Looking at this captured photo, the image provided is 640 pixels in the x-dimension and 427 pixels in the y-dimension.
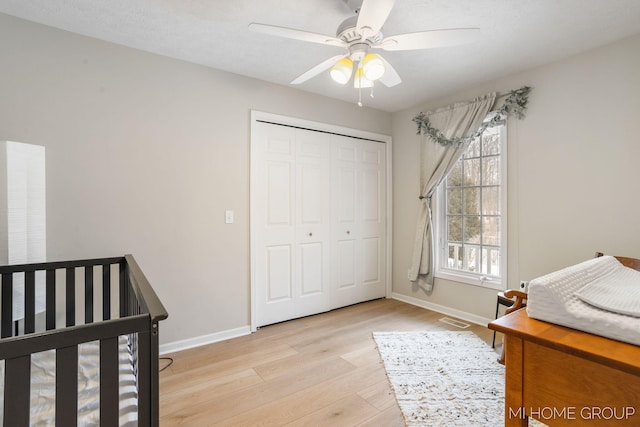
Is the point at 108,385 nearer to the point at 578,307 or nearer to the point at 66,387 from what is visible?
the point at 66,387

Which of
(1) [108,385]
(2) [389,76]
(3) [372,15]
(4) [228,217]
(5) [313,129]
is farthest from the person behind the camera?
(5) [313,129]

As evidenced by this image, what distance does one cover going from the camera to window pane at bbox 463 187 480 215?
331cm

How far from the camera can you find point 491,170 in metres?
3.18

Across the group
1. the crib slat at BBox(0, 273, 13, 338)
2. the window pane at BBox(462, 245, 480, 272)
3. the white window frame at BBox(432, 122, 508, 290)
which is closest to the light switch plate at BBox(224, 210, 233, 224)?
the crib slat at BBox(0, 273, 13, 338)

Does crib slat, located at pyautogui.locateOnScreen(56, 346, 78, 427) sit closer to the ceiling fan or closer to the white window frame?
the ceiling fan

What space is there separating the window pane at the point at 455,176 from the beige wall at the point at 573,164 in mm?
549

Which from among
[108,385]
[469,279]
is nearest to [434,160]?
[469,279]

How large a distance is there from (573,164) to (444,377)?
196 cm

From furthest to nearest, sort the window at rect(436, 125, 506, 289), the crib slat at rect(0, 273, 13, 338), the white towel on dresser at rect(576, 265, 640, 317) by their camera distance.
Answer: the window at rect(436, 125, 506, 289) → the crib slat at rect(0, 273, 13, 338) → the white towel on dresser at rect(576, 265, 640, 317)

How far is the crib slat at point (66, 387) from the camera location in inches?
33.4

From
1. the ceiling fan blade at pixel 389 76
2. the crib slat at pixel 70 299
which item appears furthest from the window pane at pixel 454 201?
the crib slat at pixel 70 299

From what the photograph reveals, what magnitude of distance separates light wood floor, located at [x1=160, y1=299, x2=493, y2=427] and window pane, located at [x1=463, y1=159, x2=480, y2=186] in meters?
1.46

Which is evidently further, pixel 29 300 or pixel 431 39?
pixel 29 300

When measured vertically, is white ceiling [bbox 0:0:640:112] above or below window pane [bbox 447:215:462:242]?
above
